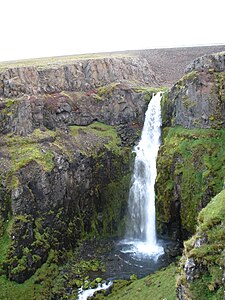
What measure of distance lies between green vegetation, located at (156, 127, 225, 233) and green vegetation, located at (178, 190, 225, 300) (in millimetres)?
17021

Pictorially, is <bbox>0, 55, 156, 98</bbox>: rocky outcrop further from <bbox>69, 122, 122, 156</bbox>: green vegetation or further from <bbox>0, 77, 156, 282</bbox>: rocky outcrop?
<bbox>69, 122, 122, 156</bbox>: green vegetation

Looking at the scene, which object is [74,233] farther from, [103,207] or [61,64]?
[61,64]

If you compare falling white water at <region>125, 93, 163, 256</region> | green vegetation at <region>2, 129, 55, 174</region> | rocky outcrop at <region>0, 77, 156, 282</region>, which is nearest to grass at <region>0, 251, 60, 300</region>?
rocky outcrop at <region>0, 77, 156, 282</region>

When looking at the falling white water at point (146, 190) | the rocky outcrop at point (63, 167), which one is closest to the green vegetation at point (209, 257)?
the falling white water at point (146, 190)

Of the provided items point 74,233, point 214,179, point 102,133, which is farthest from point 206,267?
point 102,133

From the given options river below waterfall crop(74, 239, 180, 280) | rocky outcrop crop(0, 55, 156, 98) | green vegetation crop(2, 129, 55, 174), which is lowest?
river below waterfall crop(74, 239, 180, 280)

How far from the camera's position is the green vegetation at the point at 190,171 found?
34562mm

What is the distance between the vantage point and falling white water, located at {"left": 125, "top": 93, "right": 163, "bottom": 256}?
1543 inches

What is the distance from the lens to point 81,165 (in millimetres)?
41812

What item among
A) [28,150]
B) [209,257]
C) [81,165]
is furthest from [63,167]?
[209,257]

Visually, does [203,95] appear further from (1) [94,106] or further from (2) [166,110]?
(1) [94,106]

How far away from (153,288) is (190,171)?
517 inches

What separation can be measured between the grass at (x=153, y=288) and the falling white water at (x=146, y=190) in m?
5.65

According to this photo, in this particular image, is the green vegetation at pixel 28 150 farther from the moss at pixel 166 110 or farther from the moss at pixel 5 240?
the moss at pixel 166 110
